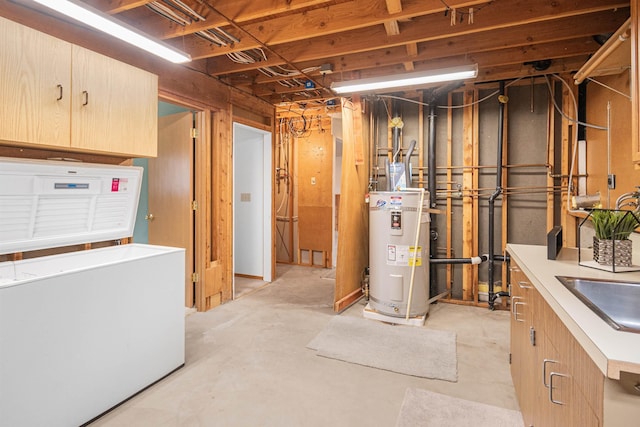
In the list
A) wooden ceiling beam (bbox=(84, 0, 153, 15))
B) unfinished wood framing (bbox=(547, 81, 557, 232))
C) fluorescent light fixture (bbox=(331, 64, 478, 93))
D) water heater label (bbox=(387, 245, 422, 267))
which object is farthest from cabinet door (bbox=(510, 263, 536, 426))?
wooden ceiling beam (bbox=(84, 0, 153, 15))

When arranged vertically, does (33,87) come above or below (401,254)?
above

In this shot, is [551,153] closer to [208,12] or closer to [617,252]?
[617,252]

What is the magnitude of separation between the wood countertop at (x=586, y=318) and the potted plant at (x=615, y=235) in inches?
3.8

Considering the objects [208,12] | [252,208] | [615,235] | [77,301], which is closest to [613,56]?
[615,235]

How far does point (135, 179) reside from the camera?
251 cm

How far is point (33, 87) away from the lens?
1.82m

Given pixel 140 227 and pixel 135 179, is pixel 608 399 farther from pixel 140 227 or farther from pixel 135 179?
pixel 140 227

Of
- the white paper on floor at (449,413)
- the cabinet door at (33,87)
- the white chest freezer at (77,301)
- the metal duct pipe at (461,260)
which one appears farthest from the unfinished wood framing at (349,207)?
the cabinet door at (33,87)

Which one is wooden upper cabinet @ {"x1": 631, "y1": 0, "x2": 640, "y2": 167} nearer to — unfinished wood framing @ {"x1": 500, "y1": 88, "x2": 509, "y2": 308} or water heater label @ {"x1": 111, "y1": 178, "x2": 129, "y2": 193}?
unfinished wood framing @ {"x1": 500, "y1": 88, "x2": 509, "y2": 308}

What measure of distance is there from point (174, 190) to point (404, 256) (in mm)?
2616

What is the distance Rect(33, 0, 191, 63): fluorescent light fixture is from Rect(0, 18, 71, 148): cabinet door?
229mm

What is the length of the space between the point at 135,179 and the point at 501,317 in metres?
3.76

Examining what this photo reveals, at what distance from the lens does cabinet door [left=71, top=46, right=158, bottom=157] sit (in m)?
2.05

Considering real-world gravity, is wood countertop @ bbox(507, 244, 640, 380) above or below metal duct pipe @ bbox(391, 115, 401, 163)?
below
